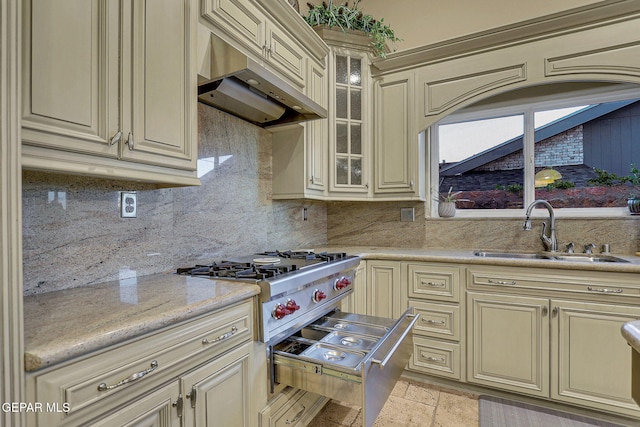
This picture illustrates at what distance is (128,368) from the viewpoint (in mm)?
805

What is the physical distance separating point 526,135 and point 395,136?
1.05m

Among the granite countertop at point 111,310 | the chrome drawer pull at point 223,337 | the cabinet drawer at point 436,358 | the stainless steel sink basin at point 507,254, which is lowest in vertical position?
the cabinet drawer at point 436,358

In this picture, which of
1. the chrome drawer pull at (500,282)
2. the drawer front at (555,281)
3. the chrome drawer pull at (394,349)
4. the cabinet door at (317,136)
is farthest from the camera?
the cabinet door at (317,136)

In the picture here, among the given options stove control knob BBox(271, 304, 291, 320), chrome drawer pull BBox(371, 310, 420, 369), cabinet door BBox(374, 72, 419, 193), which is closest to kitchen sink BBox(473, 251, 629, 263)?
cabinet door BBox(374, 72, 419, 193)

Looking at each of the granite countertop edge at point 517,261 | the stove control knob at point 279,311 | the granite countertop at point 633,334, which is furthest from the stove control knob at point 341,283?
the granite countertop at point 633,334

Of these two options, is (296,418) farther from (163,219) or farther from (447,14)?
(447,14)

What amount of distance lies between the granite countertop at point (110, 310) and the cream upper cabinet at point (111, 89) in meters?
0.41

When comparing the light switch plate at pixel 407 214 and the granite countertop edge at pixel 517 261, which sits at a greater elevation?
the light switch plate at pixel 407 214

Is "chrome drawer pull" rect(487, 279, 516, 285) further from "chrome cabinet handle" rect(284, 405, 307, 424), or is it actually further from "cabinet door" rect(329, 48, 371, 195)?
"chrome cabinet handle" rect(284, 405, 307, 424)

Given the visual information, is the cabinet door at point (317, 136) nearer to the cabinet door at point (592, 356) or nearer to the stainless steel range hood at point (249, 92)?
the stainless steel range hood at point (249, 92)

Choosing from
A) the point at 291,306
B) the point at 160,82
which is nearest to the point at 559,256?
the point at 291,306

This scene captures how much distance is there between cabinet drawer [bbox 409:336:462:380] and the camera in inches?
83.2

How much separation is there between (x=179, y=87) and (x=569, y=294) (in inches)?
89.1

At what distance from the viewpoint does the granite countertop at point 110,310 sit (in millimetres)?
693
